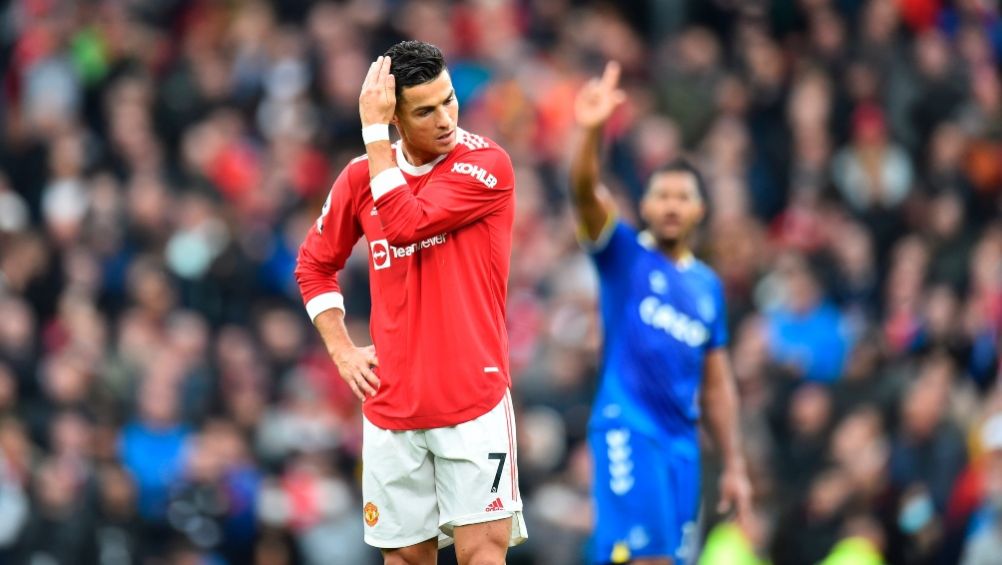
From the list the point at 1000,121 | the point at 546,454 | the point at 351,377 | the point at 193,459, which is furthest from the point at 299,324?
the point at 351,377

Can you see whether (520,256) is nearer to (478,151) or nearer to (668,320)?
(668,320)

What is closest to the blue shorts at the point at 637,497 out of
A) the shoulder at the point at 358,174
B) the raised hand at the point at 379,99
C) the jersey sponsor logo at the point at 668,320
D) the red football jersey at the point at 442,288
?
the jersey sponsor logo at the point at 668,320

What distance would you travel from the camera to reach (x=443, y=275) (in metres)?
7.19

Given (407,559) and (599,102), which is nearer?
(407,559)

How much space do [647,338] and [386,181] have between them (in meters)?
2.55

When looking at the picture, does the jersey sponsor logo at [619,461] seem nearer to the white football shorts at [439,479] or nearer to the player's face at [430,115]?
the white football shorts at [439,479]

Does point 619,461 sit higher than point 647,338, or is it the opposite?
point 647,338

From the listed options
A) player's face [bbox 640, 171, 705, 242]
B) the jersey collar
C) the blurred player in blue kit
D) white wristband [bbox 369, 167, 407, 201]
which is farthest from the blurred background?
white wristband [bbox 369, 167, 407, 201]

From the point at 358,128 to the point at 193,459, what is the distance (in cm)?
429

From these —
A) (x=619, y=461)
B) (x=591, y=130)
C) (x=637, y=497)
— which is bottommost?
(x=637, y=497)

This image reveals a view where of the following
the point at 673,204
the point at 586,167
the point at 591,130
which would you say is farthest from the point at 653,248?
the point at 591,130

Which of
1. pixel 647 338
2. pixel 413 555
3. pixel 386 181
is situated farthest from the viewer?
pixel 647 338

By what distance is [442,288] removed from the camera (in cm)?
718

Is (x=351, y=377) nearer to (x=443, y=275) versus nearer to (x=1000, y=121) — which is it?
(x=443, y=275)
